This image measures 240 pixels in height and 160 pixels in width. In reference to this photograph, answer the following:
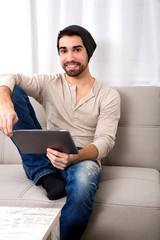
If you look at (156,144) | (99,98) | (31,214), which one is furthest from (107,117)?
(31,214)

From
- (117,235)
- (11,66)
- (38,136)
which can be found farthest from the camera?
(11,66)

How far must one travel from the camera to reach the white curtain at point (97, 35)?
2098 mm

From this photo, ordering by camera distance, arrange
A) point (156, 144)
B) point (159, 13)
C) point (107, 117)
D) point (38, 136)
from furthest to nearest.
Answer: point (159, 13), point (156, 144), point (107, 117), point (38, 136)

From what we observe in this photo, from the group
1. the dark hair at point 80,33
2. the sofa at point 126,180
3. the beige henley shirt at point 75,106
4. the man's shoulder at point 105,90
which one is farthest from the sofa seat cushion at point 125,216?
the dark hair at point 80,33

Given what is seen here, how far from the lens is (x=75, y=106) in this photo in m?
1.79

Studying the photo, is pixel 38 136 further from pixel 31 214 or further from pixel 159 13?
pixel 159 13

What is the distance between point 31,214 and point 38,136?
0.35m

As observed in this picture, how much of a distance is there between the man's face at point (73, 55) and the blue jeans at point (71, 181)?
384 millimetres

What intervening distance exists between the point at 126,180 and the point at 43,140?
0.58 m

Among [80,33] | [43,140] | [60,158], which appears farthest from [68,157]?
[80,33]

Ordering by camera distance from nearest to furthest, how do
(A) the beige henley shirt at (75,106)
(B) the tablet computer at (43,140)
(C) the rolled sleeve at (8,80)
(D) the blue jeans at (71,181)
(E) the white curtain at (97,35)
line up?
1. (B) the tablet computer at (43,140)
2. (D) the blue jeans at (71,181)
3. (C) the rolled sleeve at (8,80)
4. (A) the beige henley shirt at (75,106)
5. (E) the white curtain at (97,35)

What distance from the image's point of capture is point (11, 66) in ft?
7.57

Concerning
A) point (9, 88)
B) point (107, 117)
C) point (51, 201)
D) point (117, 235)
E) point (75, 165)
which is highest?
point (9, 88)

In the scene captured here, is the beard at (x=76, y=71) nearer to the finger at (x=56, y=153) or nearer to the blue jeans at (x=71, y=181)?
the blue jeans at (x=71, y=181)
